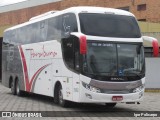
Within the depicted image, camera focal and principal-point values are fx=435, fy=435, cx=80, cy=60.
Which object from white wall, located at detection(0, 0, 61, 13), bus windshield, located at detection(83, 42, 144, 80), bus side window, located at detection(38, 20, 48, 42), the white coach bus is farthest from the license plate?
white wall, located at detection(0, 0, 61, 13)

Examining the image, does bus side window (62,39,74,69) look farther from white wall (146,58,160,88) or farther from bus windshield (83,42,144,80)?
white wall (146,58,160,88)

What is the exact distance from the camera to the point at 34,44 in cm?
2044

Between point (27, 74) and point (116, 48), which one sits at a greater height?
point (116, 48)

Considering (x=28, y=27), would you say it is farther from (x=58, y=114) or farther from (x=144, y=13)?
(x=144, y=13)

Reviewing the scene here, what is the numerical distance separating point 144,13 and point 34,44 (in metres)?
38.6

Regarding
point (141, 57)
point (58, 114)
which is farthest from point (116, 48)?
point (58, 114)

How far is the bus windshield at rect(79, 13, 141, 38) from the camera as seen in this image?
15.2 m

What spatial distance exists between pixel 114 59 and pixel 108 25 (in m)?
1.31

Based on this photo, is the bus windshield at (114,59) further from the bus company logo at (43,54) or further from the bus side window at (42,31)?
the bus side window at (42,31)

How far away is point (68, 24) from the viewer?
16.2 meters

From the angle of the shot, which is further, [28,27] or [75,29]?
[28,27]

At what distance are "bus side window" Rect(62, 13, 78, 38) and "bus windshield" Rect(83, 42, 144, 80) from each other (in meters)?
1.08

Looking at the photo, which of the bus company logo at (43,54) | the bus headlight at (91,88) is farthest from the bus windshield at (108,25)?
the bus company logo at (43,54)

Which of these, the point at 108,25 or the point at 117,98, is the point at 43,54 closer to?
the point at 108,25
